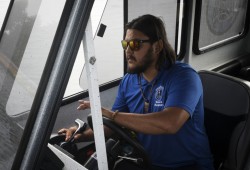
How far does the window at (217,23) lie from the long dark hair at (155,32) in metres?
1.37

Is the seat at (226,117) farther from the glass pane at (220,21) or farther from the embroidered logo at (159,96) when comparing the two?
the glass pane at (220,21)

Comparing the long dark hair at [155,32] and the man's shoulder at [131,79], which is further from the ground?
the long dark hair at [155,32]

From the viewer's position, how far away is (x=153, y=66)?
1898 mm

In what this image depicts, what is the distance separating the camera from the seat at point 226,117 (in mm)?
1710

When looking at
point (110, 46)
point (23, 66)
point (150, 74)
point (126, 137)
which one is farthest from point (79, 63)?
point (23, 66)

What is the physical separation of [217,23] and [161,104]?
2.10 metres

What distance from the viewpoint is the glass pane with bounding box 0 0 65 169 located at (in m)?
0.99

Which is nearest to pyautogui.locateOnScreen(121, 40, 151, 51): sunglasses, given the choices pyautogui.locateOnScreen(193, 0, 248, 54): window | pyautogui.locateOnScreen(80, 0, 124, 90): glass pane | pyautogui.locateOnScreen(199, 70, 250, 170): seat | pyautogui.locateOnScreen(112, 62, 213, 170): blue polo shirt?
pyautogui.locateOnScreen(112, 62, 213, 170): blue polo shirt

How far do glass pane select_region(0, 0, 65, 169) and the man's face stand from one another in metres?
0.80

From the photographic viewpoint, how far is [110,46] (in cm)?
260

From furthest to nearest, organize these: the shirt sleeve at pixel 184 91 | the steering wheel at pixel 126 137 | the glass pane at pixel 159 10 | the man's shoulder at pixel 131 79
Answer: the glass pane at pixel 159 10 < the man's shoulder at pixel 131 79 < the shirt sleeve at pixel 184 91 < the steering wheel at pixel 126 137

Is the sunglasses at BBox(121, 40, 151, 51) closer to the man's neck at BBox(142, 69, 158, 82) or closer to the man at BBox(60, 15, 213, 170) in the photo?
the man at BBox(60, 15, 213, 170)

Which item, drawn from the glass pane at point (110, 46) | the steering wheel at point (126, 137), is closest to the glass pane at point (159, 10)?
the glass pane at point (110, 46)

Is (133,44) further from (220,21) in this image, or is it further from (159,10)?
(220,21)
